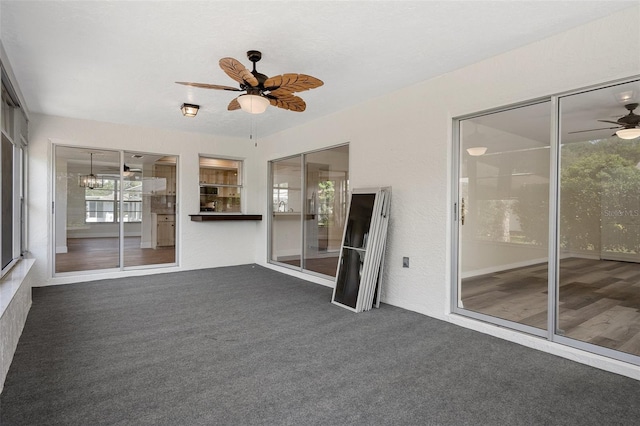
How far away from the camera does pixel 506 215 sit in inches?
183

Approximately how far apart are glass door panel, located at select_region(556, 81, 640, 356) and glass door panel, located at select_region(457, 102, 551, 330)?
0.81ft

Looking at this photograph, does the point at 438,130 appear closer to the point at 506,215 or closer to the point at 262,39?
the point at 506,215

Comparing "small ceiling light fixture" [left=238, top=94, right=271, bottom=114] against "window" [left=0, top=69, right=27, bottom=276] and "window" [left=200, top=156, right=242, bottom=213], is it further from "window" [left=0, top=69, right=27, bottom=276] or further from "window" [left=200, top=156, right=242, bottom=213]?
"window" [left=200, top=156, right=242, bottom=213]

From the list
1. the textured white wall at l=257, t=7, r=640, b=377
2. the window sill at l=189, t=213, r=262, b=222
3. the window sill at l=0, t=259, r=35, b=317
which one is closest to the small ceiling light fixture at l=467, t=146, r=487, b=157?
the textured white wall at l=257, t=7, r=640, b=377

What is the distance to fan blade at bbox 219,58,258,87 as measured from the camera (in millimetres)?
2583

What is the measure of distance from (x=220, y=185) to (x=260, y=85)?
165 inches

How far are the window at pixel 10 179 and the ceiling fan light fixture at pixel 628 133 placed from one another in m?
5.48

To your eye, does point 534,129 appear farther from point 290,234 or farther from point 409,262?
point 290,234

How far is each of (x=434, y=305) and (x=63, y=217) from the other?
5768 millimetres

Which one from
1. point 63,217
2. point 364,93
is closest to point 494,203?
point 364,93

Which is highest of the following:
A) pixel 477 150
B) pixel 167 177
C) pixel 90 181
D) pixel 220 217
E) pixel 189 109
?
pixel 189 109

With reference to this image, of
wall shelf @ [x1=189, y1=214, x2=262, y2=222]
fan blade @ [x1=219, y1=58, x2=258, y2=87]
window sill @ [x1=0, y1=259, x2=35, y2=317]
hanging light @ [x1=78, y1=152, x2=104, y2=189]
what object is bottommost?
window sill @ [x1=0, y1=259, x2=35, y2=317]

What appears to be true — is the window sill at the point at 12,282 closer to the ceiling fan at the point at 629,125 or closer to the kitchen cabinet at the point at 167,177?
the kitchen cabinet at the point at 167,177

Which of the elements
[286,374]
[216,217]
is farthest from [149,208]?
[286,374]
